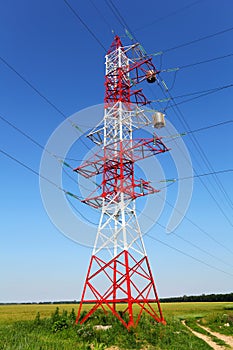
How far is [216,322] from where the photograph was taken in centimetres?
2945

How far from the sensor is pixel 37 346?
1173cm

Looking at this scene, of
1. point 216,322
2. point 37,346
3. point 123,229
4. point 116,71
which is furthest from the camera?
point 216,322

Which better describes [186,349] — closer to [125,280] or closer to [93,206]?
[125,280]

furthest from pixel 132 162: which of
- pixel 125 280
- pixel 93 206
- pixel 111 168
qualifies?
pixel 125 280

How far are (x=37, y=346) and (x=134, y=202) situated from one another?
10.9 meters

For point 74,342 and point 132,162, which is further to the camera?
point 132,162

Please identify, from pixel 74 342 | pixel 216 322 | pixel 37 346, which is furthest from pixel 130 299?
pixel 216 322

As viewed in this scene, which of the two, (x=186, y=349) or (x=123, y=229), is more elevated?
(x=123, y=229)

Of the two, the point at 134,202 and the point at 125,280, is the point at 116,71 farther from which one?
the point at 125,280

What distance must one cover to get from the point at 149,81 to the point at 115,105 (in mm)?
3366

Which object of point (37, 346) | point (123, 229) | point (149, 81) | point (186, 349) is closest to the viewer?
point (37, 346)

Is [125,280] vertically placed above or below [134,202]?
below

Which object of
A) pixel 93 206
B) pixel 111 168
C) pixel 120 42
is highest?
pixel 120 42

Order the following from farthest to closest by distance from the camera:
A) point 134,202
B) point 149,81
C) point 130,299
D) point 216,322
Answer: point 216,322
point 149,81
point 134,202
point 130,299
